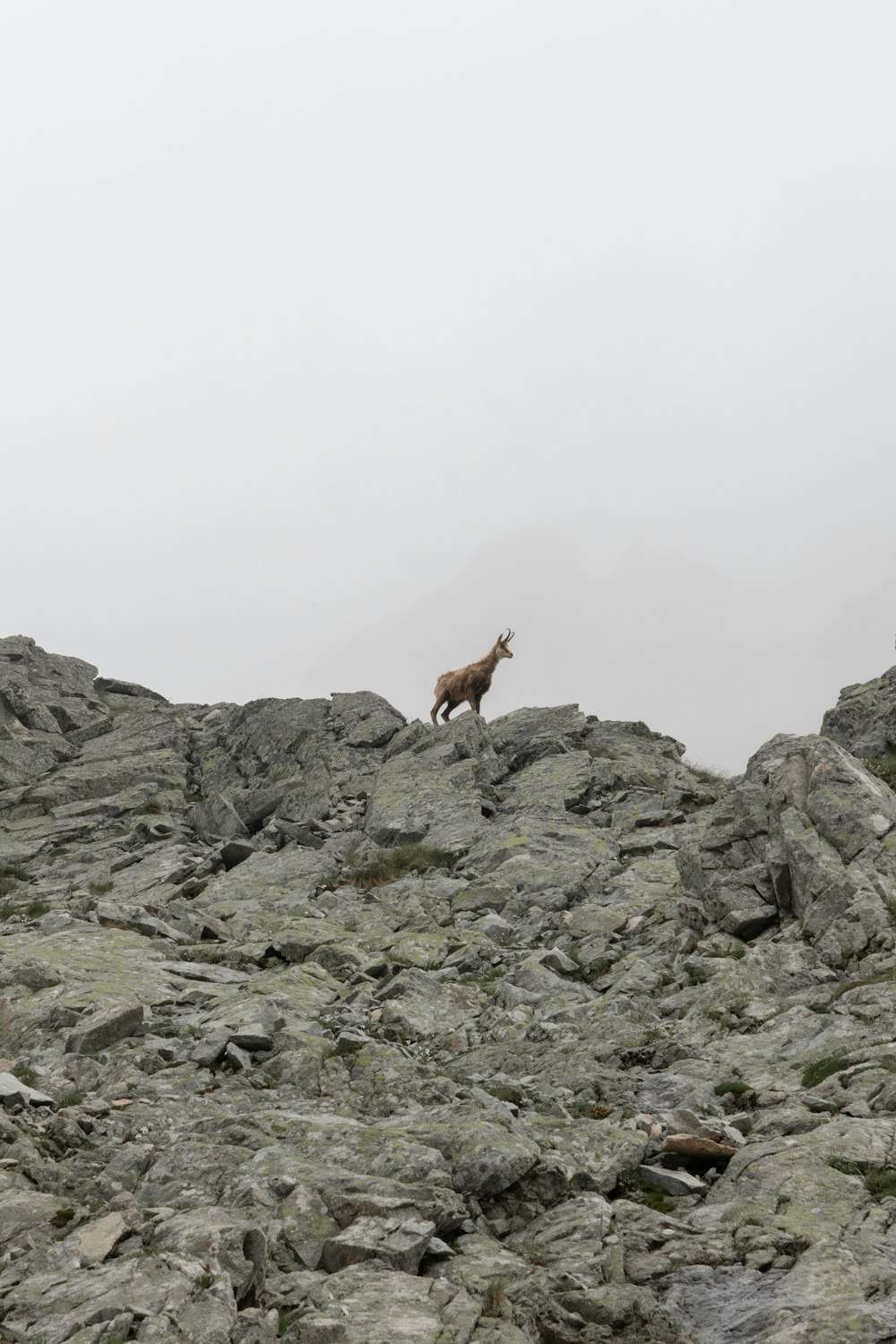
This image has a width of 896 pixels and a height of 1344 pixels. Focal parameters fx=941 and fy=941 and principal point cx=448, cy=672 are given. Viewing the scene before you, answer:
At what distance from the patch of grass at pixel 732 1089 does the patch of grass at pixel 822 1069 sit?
0.66 meters

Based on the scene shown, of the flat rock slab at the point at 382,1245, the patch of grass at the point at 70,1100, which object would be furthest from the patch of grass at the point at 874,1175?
the patch of grass at the point at 70,1100

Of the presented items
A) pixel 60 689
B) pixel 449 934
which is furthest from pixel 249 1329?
pixel 60 689

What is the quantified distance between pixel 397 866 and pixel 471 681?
41.0ft

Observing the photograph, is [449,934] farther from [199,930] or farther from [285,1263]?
[285,1263]

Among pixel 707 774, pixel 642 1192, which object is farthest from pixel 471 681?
pixel 642 1192

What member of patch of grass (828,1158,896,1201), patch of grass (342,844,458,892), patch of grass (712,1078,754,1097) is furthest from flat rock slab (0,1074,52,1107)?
patch of grass (342,844,458,892)

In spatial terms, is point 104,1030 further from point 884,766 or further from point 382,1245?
point 884,766

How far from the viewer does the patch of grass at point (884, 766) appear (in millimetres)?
21938

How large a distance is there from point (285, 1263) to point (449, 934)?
11632 mm

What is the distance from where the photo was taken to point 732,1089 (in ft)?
36.9

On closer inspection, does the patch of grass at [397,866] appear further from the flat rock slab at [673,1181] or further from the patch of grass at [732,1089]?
the flat rock slab at [673,1181]

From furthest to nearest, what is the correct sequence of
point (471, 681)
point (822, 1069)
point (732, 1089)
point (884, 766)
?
point (471, 681), point (884, 766), point (732, 1089), point (822, 1069)

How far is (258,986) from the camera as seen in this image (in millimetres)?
15578

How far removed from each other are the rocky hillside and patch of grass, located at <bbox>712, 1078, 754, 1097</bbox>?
0.06m
